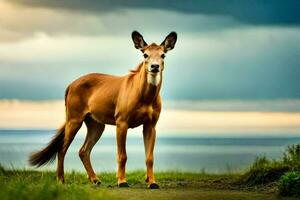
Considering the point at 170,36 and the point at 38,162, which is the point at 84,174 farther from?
the point at 170,36

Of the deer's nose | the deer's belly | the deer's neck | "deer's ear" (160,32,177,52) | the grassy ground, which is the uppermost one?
"deer's ear" (160,32,177,52)

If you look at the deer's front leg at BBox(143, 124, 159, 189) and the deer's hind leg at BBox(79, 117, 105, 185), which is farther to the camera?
the deer's hind leg at BBox(79, 117, 105, 185)

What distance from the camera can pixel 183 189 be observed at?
13109 millimetres

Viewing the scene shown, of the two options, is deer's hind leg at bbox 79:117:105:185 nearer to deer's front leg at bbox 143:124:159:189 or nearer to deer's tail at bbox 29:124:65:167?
deer's tail at bbox 29:124:65:167

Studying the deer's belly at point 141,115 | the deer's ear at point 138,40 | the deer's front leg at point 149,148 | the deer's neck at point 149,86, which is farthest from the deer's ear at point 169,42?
the deer's front leg at point 149,148

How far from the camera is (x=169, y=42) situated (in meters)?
12.8

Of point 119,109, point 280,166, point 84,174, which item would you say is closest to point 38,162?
point 84,174

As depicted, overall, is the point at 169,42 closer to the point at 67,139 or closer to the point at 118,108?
the point at 118,108

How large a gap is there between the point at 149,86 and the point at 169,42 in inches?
36.0

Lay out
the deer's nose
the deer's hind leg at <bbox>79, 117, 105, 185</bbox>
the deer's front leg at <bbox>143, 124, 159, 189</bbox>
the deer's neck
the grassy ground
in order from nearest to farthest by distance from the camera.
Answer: the grassy ground < the deer's nose < the deer's neck < the deer's front leg at <bbox>143, 124, 159, 189</bbox> < the deer's hind leg at <bbox>79, 117, 105, 185</bbox>

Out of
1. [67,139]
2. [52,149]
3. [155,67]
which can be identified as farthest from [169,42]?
[52,149]

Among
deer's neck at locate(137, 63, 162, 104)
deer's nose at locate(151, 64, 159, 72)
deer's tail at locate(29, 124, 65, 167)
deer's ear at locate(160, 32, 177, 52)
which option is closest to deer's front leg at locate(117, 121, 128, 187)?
deer's neck at locate(137, 63, 162, 104)

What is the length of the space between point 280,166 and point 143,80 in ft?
11.0

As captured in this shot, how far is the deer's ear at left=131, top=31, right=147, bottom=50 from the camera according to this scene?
505 inches
